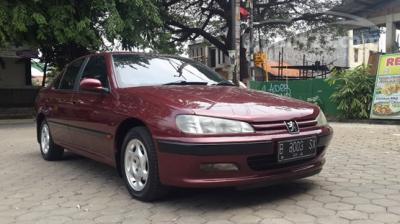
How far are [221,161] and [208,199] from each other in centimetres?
75

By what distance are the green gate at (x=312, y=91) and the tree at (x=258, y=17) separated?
27.6 feet


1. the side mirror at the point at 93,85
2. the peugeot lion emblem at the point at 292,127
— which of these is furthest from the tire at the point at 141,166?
the peugeot lion emblem at the point at 292,127

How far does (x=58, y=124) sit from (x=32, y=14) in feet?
24.2

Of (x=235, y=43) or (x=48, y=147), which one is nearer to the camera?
(x=48, y=147)

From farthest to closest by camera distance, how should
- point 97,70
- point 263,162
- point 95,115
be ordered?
1. point 97,70
2. point 95,115
3. point 263,162

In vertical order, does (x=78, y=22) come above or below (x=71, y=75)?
above

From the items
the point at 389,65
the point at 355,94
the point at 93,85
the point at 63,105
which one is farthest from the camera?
the point at 355,94

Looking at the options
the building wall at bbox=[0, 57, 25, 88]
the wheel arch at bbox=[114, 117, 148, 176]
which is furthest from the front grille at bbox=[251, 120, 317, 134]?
the building wall at bbox=[0, 57, 25, 88]

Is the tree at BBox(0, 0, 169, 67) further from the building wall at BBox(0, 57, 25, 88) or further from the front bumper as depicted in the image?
the front bumper

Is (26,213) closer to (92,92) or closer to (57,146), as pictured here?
(92,92)

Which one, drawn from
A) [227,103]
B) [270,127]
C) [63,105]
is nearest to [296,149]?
[270,127]

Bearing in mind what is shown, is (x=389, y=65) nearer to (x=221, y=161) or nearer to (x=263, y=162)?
(x=263, y=162)

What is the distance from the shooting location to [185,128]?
4012mm

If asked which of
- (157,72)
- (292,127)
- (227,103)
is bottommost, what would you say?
(292,127)
